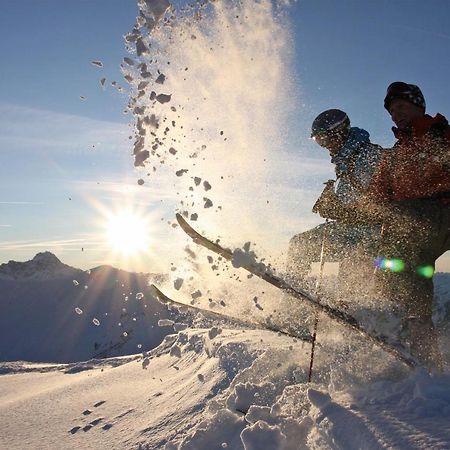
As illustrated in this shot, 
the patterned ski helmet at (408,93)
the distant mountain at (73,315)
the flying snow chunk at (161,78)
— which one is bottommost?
the distant mountain at (73,315)

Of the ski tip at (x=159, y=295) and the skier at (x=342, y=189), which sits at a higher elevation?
the skier at (x=342, y=189)

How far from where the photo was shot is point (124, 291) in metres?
118

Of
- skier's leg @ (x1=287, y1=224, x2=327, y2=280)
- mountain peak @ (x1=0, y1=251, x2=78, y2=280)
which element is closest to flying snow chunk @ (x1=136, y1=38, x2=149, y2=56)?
skier's leg @ (x1=287, y1=224, x2=327, y2=280)

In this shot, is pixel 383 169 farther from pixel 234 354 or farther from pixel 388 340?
pixel 234 354

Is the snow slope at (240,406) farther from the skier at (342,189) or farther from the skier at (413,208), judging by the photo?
the skier at (342,189)

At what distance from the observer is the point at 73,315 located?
12812 cm

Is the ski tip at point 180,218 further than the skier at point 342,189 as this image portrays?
Yes

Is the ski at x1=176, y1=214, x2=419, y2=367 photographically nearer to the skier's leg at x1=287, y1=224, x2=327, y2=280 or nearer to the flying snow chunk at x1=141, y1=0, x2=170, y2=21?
the skier's leg at x1=287, y1=224, x2=327, y2=280

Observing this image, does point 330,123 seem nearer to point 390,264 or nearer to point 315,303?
point 390,264

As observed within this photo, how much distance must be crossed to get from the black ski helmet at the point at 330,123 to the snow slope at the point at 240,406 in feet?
9.01

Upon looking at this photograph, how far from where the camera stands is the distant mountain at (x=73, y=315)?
106938mm

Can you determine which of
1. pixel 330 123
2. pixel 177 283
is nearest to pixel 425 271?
pixel 330 123

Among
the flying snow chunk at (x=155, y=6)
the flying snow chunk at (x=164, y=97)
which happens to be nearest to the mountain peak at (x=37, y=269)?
the flying snow chunk at (x=164, y=97)

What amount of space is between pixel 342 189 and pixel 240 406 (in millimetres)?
2757
